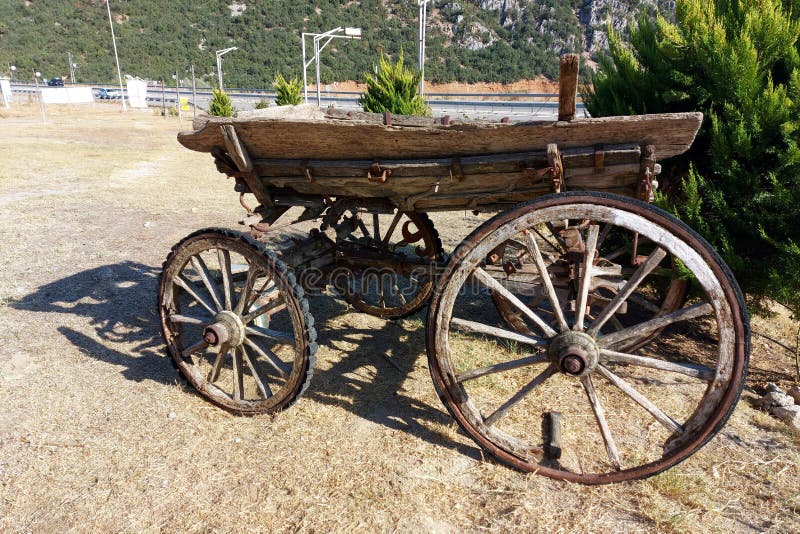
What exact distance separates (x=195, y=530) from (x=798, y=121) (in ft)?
13.4

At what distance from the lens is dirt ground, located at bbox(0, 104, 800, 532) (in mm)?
2351

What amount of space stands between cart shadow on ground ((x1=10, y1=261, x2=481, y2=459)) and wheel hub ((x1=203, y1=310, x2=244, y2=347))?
643 mm

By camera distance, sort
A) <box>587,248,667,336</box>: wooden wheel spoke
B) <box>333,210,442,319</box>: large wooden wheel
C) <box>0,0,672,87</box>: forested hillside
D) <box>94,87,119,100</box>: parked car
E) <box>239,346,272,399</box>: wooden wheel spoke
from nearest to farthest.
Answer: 1. <box>587,248,667,336</box>: wooden wheel spoke
2. <box>239,346,272,399</box>: wooden wheel spoke
3. <box>333,210,442,319</box>: large wooden wheel
4. <box>94,87,119,100</box>: parked car
5. <box>0,0,672,87</box>: forested hillside

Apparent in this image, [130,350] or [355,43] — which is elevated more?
[355,43]

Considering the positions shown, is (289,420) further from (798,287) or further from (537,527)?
(798,287)

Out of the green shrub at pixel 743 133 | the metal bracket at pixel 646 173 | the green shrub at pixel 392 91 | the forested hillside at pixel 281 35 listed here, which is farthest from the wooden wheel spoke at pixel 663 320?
the forested hillside at pixel 281 35

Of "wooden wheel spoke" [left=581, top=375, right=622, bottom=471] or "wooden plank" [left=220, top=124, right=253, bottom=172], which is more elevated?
"wooden plank" [left=220, top=124, right=253, bottom=172]

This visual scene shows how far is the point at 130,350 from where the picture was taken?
395 centimetres

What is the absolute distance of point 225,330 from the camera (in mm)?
2953

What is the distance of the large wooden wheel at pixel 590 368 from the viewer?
7.17 feet

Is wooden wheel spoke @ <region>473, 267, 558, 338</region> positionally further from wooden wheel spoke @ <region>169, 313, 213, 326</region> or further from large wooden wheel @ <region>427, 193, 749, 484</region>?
wooden wheel spoke @ <region>169, 313, 213, 326</region>

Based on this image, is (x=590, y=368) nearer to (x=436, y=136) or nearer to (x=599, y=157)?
(x=599, y=157)

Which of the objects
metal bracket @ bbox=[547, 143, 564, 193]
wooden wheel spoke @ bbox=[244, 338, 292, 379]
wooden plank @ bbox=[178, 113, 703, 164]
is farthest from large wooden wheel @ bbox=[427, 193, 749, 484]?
wooden wheel spoke @ bbox=[244, 338, 292, 379]

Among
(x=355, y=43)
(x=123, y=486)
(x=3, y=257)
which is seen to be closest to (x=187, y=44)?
(x=355, y=43)
